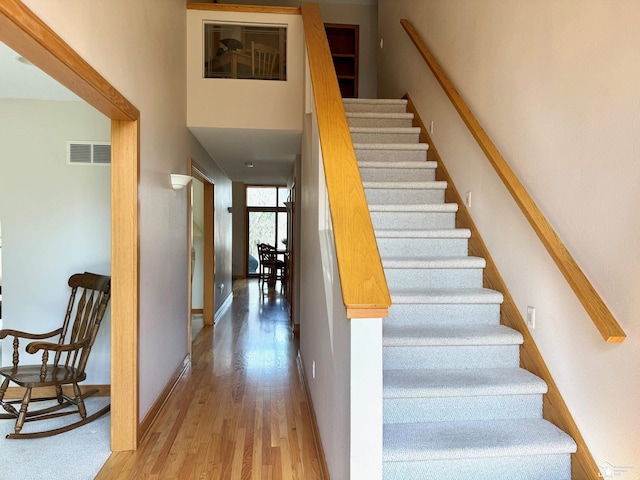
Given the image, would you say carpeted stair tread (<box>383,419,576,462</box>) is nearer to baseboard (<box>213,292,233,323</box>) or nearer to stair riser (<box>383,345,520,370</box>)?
stair riser (<box>383,345,520,370</box>)

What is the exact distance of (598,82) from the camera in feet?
5.63

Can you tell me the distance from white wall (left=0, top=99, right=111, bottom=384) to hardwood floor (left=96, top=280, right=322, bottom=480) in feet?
3.09

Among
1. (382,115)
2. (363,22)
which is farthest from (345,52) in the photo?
(382,115)

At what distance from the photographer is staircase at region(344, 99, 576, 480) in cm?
179

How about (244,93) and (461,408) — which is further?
(244,93)

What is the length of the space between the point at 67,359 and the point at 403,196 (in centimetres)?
264

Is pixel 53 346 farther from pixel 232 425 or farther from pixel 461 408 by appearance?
pixel 461 408

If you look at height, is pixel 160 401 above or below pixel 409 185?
below

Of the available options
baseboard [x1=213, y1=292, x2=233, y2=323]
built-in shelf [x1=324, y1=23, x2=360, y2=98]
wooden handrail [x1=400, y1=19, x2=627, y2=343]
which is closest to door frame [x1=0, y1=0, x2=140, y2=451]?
wooden handrail [x1=400, y1=19, x2=627, y2=343]

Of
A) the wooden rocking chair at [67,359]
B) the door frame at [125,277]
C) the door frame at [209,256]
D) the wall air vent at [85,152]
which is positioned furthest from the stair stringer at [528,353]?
the door frame at [209,256]

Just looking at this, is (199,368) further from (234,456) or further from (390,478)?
(390,478)

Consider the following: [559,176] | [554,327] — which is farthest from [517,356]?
[559,176]

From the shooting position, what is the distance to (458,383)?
2016 millimetres

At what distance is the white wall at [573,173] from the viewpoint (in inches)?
62.6
